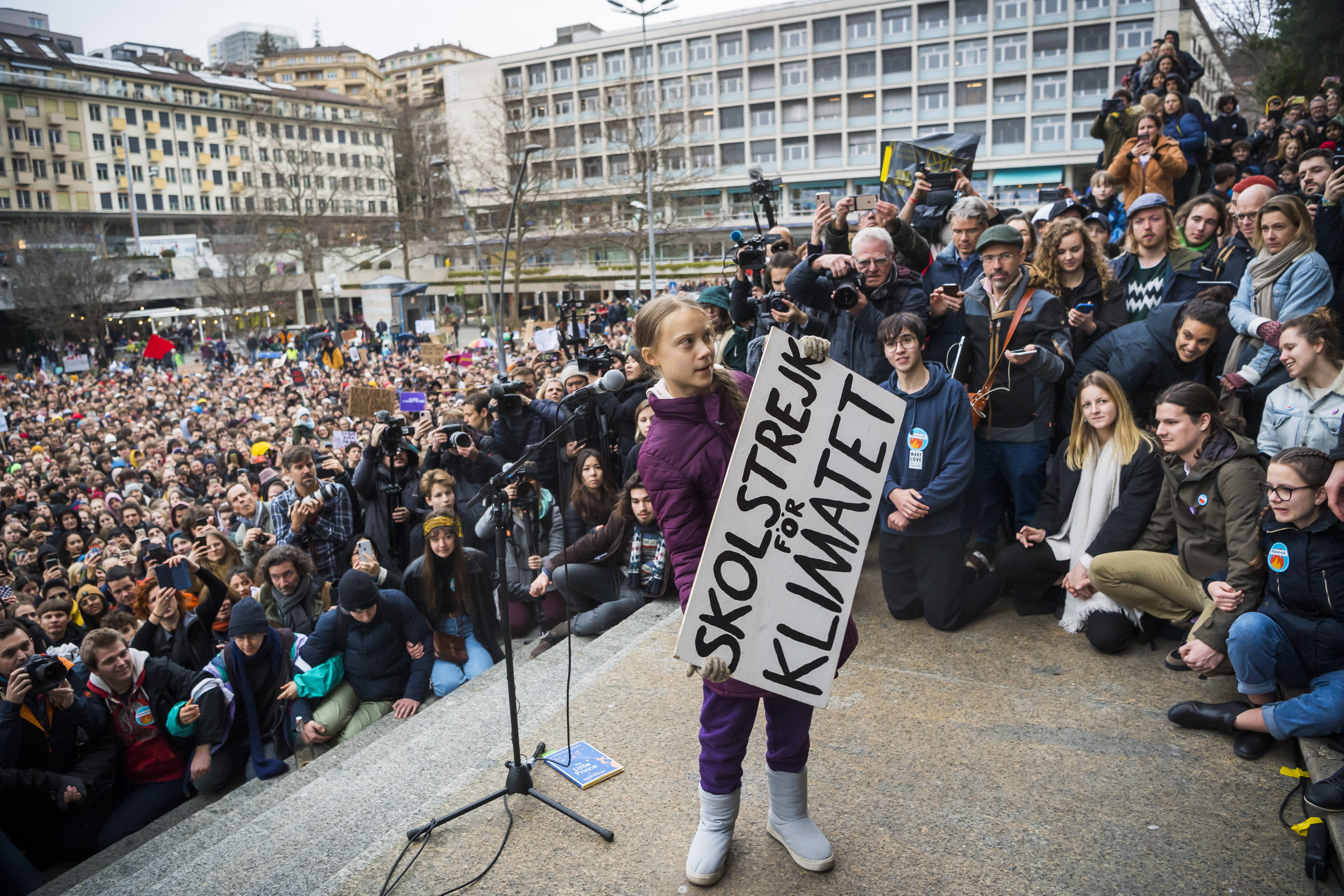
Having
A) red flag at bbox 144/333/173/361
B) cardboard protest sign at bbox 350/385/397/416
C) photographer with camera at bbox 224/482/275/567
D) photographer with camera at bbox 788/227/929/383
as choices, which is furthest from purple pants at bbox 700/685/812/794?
red flag at bbox 144/333/173/361

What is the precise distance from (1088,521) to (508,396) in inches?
119

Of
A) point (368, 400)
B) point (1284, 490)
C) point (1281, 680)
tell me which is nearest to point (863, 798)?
point (1281, 680)

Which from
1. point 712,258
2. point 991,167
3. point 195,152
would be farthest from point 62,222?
point 991,167

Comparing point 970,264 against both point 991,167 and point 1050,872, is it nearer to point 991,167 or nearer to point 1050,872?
point 1050,872

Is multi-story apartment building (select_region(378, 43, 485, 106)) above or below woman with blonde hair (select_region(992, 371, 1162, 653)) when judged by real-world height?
above

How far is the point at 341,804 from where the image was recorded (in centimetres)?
358

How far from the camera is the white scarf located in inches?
163

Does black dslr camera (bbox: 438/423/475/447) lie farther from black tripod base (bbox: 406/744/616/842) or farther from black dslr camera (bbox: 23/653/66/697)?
black tripod base (bbox: 406/744/616/842)

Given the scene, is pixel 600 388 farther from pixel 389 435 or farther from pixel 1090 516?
pixel 389 435

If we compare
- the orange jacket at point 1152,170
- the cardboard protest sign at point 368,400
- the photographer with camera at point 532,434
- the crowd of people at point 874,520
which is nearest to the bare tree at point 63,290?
the cardboard protest sign at point 368,400

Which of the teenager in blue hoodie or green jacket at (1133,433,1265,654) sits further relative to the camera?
the teenager in blue hoodie

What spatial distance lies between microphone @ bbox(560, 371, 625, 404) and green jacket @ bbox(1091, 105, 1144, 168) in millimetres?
8381

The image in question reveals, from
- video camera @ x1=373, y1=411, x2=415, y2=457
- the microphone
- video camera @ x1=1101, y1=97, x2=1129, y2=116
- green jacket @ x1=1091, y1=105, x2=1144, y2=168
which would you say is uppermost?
video camera @ x1=1101, y1=97, x2=1129, y2=116

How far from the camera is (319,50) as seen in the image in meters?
104
